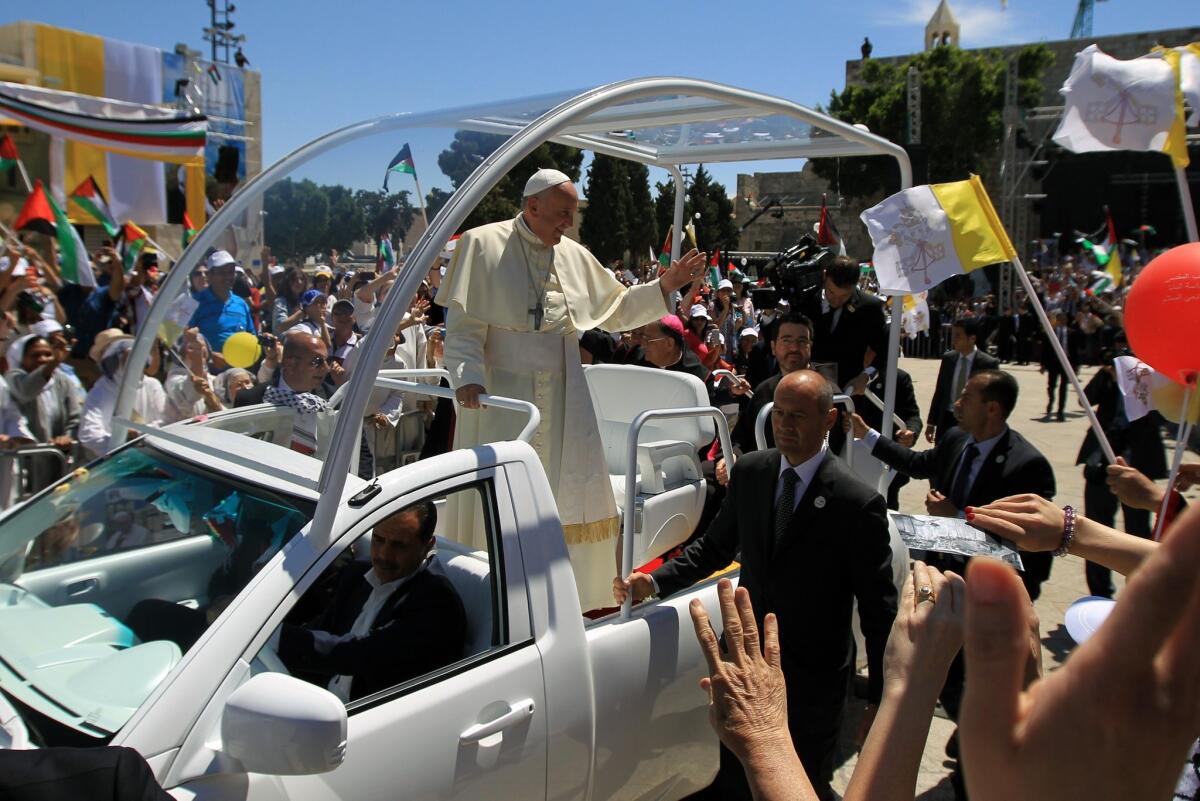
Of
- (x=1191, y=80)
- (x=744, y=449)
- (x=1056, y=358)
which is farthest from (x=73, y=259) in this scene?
(x=1056, y=358)

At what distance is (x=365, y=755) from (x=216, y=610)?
51cm

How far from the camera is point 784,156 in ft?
17.5

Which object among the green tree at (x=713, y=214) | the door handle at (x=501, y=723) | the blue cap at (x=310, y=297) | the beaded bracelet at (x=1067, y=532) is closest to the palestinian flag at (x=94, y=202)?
the blue cap at (x=310, y=297)

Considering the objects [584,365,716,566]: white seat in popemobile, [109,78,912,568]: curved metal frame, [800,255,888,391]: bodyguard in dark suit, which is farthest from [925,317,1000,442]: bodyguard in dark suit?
[109,78,912,568]: curved metal frame

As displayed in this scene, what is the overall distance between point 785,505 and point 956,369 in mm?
4745

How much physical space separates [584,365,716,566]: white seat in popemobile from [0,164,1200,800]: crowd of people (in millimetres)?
208

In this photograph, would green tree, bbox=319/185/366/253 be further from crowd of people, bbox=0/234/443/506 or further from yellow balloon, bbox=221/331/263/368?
yellow balloon, bbox=221/331/263/368

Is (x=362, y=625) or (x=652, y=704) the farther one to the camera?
(x=652, y=704)

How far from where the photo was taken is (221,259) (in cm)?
346

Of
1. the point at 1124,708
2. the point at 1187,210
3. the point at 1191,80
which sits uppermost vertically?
the point at 1191,80

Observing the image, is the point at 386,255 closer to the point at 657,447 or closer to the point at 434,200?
the point at 434,200

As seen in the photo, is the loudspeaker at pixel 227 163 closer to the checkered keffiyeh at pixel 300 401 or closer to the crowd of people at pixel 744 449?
the crowd of people at pixel 744 449

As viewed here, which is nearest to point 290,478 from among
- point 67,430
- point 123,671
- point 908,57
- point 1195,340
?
point 123,671

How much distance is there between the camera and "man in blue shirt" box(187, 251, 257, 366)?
11.2ft
